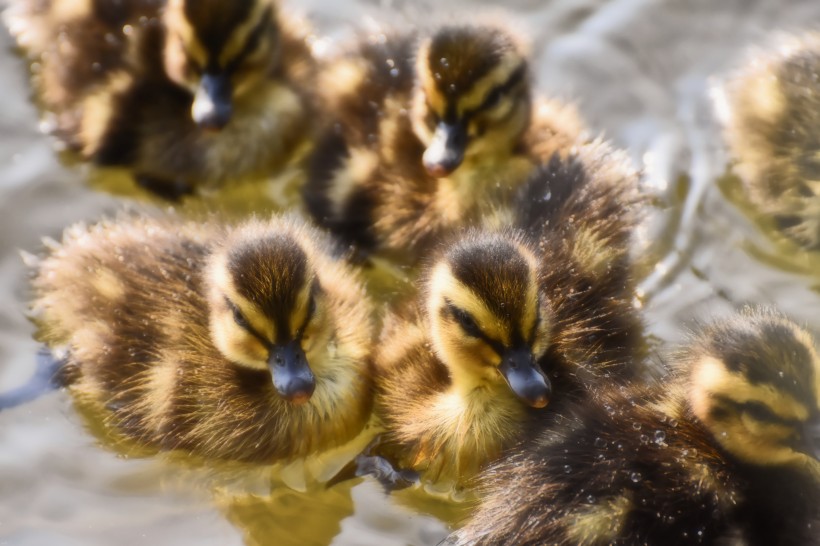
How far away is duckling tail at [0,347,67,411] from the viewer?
2.80 metres

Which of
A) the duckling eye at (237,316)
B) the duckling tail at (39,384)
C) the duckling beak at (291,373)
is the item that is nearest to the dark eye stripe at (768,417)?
Result: the duckling beak at (291,373)

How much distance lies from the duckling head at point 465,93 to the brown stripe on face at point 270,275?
55cm

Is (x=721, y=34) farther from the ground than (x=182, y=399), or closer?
closer

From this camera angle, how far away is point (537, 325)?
2459 millimetres

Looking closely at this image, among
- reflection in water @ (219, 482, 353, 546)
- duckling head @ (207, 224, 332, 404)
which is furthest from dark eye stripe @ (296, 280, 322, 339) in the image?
reflection in water @ (219, 482, 353, 546)

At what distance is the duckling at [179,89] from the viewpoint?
324 centimetres

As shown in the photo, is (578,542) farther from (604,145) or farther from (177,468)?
(604,145)

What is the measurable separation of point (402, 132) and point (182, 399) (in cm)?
86

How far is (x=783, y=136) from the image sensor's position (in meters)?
3.25

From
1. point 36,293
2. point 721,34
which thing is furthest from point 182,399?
point 721,34

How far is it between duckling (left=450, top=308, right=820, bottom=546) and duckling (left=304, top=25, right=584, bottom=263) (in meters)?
0.74

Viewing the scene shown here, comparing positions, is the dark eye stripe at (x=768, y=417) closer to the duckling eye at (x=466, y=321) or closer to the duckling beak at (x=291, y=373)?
the duckling eye at (x=466, y=321)

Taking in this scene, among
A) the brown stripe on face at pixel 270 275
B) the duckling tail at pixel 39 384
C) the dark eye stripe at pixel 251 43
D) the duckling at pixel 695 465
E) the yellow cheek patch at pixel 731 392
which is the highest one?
the brown stripe on face at pixel 270 275

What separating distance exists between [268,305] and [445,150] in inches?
26.3
